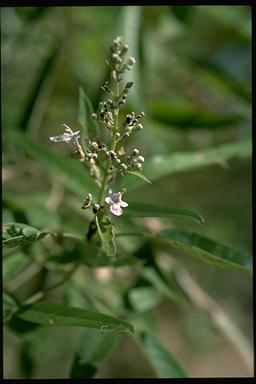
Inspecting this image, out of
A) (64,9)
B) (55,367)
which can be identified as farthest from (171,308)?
(64,9)

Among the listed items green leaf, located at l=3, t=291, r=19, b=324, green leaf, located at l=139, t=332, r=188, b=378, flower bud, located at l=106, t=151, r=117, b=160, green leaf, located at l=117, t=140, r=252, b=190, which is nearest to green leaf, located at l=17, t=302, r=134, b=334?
green leaf, located at l=3, t=291, r=19, b=324

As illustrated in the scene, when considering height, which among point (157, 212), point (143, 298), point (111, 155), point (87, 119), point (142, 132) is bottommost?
point (143, 298)

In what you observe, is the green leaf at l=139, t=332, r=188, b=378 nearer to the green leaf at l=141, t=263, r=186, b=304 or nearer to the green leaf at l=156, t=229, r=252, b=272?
the green leaf at l=141, t=263, r=186, b=304

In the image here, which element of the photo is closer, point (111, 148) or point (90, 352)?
point (111, 148)

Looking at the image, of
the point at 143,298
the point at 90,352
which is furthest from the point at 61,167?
the point at 90,352

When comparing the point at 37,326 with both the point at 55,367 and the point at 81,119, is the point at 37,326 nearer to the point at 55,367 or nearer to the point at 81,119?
the point at 81,119

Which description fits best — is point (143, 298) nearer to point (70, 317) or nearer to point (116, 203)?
point (70, 317)
